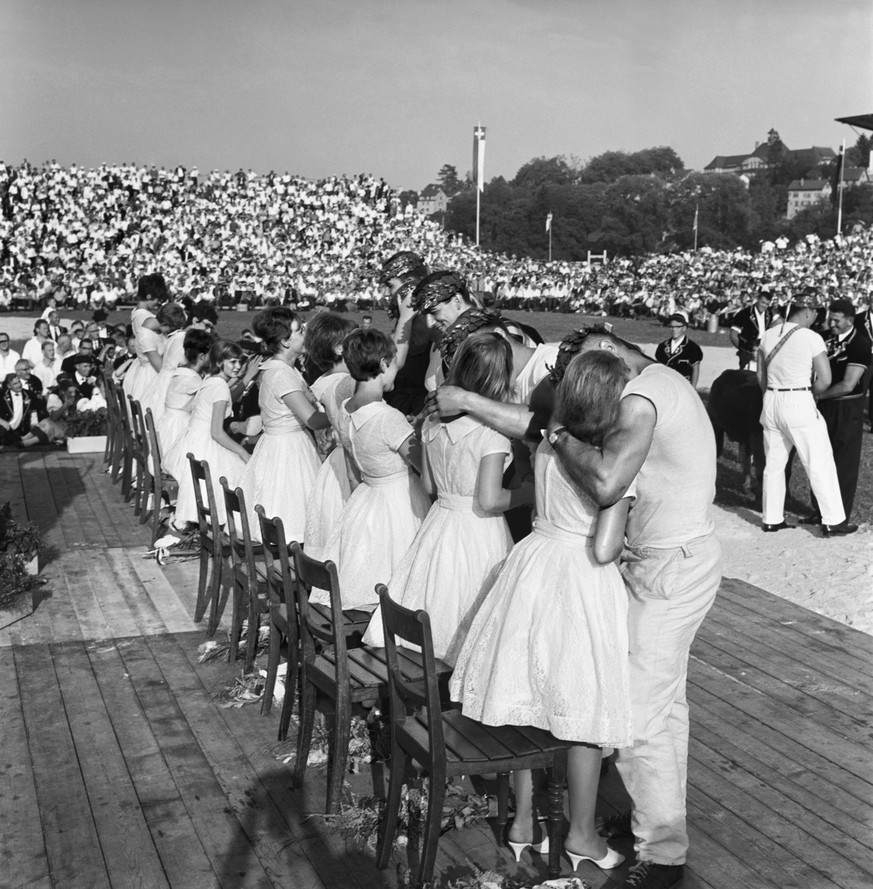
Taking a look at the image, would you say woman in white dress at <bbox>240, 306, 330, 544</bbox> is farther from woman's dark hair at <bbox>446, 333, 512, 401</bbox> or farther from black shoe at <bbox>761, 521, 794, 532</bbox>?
black shoe at <bbox>761, 521, 794, 532</bbox>

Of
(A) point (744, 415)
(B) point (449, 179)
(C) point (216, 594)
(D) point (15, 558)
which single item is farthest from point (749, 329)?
(B) point (449, 179)

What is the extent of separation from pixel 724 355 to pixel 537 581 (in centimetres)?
2058

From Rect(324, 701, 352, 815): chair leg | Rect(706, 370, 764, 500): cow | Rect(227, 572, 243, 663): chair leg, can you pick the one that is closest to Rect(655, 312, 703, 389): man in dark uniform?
Rect(706, 370, 764, 500): cow

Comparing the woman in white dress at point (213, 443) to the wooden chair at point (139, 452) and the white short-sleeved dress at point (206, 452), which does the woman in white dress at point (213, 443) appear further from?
the wooden chair at point (139, 452)

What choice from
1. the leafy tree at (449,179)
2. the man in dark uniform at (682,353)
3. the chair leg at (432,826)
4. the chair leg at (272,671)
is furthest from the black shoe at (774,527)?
the leafy tree at (449,179)

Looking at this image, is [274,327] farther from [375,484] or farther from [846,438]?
[846,438]

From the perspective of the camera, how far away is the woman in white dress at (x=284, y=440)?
6.63 meters

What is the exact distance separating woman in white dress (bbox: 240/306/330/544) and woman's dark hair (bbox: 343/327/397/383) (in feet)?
5.56

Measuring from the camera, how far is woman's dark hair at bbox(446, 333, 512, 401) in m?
3.93

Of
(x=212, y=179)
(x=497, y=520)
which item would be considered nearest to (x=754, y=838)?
(x=497, y=520)

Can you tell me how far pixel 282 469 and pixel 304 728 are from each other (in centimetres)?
268

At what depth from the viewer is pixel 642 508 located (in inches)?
139

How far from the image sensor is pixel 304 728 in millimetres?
4309

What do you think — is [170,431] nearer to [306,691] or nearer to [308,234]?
[306,691]
